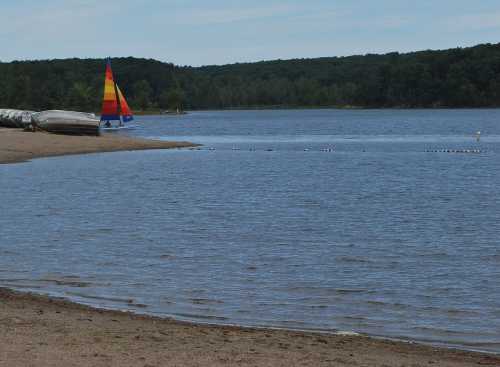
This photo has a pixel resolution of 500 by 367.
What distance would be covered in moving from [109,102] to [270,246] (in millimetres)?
71073

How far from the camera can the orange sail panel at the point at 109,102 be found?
90438 mm

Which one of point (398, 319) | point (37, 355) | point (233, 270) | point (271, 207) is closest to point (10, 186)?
point (271, 207)

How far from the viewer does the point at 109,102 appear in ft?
299

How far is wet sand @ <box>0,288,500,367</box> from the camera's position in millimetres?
9992

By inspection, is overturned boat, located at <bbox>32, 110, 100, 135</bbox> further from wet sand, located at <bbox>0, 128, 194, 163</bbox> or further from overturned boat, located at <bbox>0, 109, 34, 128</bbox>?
overturned boat, located at <bbox>0, 109, 34, 128</bbox>

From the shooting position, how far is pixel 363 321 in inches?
556

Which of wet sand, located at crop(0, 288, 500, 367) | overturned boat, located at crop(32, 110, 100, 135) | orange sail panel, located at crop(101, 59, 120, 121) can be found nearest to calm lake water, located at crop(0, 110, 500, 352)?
wet sand, located at crop(0, 288, 500, 367)

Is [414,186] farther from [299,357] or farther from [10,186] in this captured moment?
[299,357]

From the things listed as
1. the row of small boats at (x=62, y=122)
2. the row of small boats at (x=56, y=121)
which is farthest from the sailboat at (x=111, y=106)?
the row of small boats at (x=62, y=122)

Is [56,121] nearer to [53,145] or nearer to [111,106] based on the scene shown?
[53,145]

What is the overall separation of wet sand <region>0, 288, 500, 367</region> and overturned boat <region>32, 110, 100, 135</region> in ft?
170

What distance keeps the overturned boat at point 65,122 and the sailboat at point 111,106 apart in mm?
24240

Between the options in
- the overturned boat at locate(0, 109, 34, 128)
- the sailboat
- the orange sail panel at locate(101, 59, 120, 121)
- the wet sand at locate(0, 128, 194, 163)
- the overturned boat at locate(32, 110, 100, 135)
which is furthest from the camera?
the sailboat

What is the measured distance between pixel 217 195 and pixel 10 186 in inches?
335
